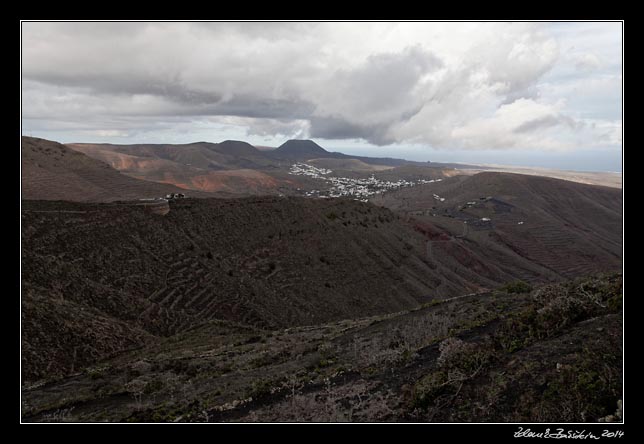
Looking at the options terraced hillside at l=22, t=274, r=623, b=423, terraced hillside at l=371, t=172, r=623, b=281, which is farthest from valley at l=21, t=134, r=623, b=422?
terraced hillside at l=371, t=172, r=623, b=281

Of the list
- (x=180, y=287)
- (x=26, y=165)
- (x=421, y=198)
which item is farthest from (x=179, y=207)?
(x=421, y=198)

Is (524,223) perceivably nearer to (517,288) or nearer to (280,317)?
(280,317)

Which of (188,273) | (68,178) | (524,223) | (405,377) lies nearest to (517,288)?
(405,377)

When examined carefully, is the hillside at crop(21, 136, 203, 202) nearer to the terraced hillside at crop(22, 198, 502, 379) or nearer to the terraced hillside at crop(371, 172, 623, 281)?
the terraced hillside at crop(22, 198, 502, 379)

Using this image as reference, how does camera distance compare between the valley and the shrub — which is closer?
the valley

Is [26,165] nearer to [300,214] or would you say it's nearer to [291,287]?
[300,214]

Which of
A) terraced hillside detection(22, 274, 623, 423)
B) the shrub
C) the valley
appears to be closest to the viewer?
terraced hillside detection(22, 274, 623, 423)
